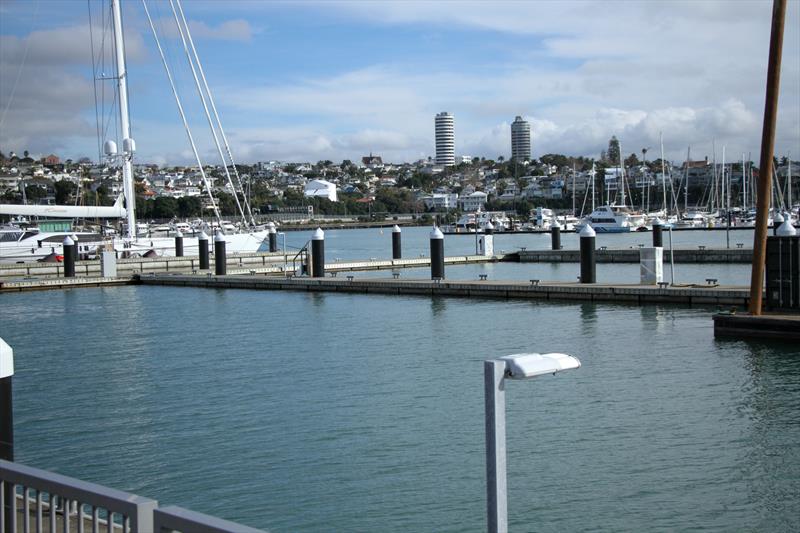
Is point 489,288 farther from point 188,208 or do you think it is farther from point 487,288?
point 188,208

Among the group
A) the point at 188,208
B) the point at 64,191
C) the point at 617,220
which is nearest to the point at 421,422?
the point at 617,220

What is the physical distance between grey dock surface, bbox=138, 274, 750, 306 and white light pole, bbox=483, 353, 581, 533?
1905cm

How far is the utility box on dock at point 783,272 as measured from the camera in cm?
1727

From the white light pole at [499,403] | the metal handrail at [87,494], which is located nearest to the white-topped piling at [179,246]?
the metal handrail at [87,494]

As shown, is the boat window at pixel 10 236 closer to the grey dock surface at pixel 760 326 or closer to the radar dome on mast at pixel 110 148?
the radar dome on mast at pixel 110 148

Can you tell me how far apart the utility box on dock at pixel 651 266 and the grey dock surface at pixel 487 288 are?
702 mm

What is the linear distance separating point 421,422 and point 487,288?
51.1 ft

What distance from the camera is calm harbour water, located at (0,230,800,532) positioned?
31.1 ft

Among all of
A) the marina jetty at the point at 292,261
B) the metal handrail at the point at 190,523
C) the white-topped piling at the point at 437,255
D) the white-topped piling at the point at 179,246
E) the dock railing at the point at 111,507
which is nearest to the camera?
the metal handrail at the point at 190,523

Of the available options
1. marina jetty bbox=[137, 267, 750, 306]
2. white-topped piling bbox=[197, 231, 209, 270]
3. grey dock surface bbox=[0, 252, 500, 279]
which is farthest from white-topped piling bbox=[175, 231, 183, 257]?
marina jetty bbox=[137, 267, 750, 306]

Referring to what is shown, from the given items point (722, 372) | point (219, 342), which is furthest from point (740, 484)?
point (219, 342)

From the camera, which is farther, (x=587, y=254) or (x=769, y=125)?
(x=587, y=254)

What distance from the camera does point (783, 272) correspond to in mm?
17375

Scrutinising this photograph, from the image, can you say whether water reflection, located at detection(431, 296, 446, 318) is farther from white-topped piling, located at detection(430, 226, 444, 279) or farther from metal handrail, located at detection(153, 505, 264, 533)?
metal handrail, located at detection(153, 505, 264, 533)
